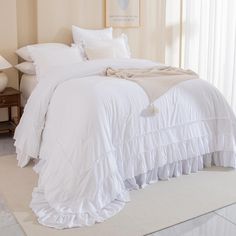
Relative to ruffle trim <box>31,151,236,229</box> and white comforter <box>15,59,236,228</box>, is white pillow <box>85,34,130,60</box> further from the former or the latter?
ruffle trim <box>31,151,236,229</box>

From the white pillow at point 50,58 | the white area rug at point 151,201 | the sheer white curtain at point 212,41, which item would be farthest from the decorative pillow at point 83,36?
A: the white area rug at point 151,201

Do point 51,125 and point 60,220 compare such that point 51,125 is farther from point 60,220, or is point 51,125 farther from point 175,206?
point 175,206

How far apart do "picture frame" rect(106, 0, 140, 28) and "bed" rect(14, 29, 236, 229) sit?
1.39m

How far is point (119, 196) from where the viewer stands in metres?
2.48

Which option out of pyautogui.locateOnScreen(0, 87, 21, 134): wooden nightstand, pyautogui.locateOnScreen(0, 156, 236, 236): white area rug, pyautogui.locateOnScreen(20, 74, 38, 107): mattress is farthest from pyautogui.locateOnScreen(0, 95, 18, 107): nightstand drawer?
pyautogui.locateOnScreen(0, 156, 236, 236): white area rug

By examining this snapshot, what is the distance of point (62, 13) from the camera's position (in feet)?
13.8

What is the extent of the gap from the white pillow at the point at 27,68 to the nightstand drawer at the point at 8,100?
0.32 metres

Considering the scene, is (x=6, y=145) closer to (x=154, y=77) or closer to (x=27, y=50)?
(x=27, y=50)

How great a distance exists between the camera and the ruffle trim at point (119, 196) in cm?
222

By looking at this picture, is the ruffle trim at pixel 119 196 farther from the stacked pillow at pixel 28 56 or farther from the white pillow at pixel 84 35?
the white pillow at pixel 84 35

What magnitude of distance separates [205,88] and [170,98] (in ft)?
1.28

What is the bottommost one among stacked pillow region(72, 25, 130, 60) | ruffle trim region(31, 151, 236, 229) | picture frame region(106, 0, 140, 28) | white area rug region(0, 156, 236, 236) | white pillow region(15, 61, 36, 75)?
white area rug region(0, 156, 236, 236)

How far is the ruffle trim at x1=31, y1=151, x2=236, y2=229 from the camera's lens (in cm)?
222

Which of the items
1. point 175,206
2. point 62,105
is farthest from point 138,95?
point 175,206
